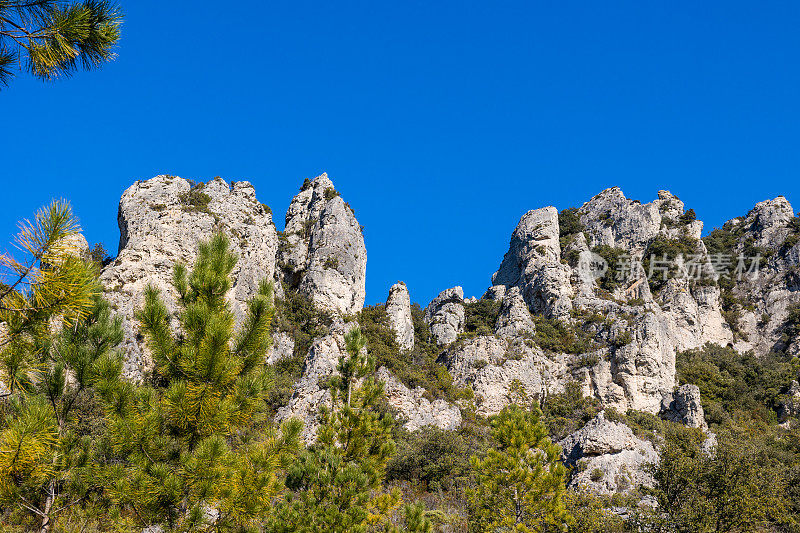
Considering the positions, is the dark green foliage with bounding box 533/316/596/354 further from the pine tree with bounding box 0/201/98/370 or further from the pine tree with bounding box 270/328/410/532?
the pine tree with bounding box 0/201/98/370

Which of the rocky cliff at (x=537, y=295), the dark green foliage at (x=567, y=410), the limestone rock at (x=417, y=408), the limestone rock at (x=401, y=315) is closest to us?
the limestone rock at (x=417, y=408)

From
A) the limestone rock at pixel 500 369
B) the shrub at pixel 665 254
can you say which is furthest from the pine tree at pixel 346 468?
the shrub at pixel 665 254

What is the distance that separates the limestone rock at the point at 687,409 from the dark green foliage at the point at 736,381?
10.3ft

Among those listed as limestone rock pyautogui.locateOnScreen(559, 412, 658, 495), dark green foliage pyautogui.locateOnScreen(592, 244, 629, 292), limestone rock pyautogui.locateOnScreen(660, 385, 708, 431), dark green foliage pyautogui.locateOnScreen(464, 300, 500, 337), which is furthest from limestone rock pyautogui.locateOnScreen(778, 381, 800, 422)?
dark green foliage pyautogui.locateOnScreen(464, 300, 500, 337)

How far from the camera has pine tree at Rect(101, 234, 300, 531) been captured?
6.89 m

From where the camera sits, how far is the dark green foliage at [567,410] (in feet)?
107

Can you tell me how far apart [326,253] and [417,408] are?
17.6 m

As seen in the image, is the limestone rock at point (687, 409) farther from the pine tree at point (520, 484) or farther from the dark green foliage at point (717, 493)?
the pine tree at point (520, 484)

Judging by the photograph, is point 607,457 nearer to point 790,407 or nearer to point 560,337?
point 560,337

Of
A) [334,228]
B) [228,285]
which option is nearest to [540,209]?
[334,228]

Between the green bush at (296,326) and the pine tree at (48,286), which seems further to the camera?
the green bush at (296,326)

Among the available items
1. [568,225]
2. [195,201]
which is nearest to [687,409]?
[568,225]

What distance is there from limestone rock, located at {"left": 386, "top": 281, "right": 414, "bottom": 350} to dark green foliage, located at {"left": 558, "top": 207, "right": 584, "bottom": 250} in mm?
20400

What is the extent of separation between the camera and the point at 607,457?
998 inches
